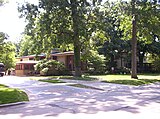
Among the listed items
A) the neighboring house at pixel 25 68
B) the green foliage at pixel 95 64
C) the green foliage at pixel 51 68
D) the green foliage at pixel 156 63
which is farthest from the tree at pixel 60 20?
the green foliage at pixel 156 63

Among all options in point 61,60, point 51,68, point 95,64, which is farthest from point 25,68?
point 95,64

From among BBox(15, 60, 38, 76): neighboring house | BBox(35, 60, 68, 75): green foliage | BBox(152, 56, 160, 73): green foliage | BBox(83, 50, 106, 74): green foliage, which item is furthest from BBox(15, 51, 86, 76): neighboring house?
BBox(152, 56, 160, 73): green foliage

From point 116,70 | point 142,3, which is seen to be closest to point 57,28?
point 142,3

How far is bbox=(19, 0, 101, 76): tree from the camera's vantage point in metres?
25.0

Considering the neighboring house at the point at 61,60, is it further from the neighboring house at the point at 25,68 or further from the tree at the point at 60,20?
the tree at the point at 60,20

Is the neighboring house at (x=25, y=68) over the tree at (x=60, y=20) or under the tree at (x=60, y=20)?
under

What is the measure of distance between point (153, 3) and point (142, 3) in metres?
1.25

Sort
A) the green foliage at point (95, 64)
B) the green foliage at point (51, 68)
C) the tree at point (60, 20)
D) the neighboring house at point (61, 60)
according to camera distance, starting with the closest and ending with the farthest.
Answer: the tree at point (60, 20)
the green foliage at point (51, 68)
the green foliage at point (95, 64)
the neighboring house at point (61, 60)

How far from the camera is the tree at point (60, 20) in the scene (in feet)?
82.2

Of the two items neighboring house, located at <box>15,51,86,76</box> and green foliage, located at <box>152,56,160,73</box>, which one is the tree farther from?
green foliage, located at <box>152,56,160,73</box>

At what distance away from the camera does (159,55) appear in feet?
147

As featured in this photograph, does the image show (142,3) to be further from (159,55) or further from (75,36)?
(159,55)

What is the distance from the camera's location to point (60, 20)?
83.6 feet

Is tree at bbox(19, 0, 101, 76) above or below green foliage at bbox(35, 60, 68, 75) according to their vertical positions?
above
